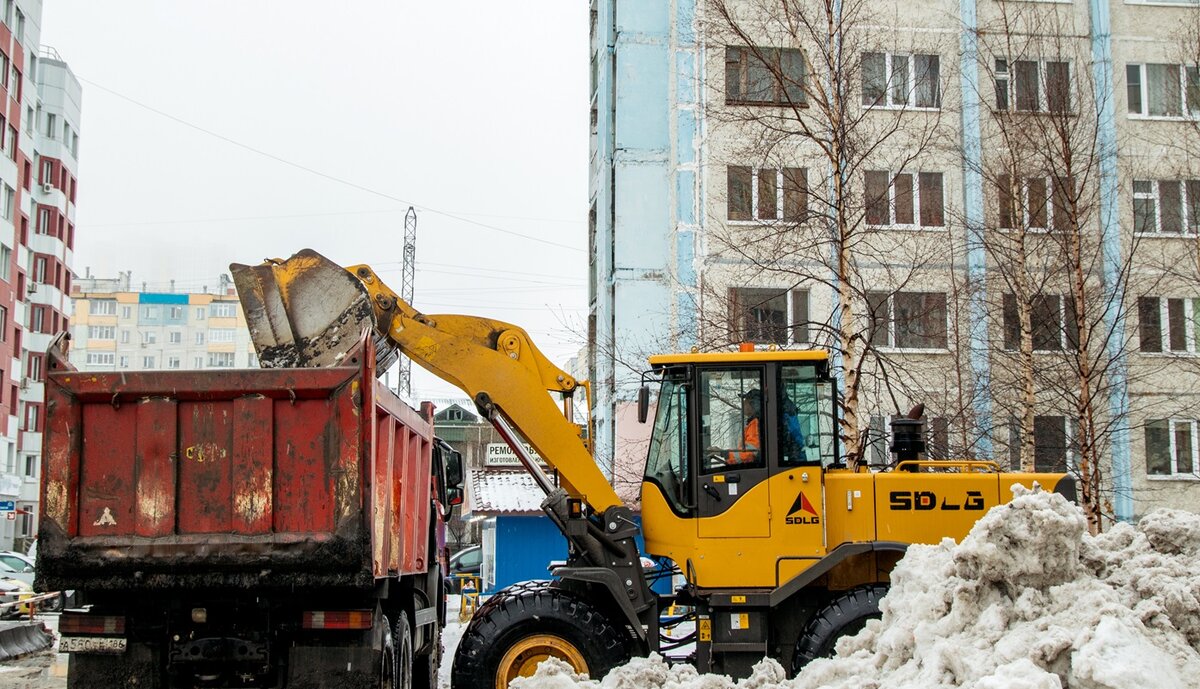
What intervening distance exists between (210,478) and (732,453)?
425cm

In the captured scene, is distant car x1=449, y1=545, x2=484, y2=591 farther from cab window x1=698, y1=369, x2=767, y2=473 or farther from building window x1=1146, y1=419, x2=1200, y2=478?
cab window x1=698, y1=369, x2=767, y2=473

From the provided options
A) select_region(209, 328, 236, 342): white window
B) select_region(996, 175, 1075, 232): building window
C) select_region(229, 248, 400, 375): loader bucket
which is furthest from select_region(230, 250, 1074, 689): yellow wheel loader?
select_region(209, 328, 236, 342): white window

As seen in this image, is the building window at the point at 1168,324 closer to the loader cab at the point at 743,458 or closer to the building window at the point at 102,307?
the loader cab at the point at 743,458

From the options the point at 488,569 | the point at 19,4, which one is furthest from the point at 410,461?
the point at 19,4

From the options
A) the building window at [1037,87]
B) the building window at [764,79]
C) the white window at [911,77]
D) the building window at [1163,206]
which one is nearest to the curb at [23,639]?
the building window at [764,79]

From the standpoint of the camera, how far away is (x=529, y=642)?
32.1 ft

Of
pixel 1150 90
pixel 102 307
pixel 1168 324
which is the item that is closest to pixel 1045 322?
pixel 1168 324

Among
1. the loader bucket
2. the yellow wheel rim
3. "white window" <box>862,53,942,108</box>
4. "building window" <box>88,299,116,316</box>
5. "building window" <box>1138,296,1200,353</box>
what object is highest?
"building window" <box>88,299,116,316</box>

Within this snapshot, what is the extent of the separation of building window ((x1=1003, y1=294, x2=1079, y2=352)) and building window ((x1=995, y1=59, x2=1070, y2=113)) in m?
3.15

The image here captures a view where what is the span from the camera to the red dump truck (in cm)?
789

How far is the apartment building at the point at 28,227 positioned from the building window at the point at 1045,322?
39.1 metres

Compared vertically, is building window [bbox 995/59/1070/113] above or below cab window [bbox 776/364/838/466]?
above

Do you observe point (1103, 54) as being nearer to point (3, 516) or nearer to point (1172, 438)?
point (1172, 438)

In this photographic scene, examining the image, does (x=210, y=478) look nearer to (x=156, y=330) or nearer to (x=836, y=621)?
(x=836, y=621)
